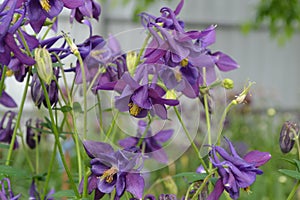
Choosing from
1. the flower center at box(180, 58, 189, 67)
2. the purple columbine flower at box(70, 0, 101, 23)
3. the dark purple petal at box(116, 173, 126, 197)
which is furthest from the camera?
the purple columbine flower at box(70, 0, 101, 23)

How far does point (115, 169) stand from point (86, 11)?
0.32 metres

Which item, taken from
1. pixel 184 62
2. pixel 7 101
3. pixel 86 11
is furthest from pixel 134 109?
pixel 7 101

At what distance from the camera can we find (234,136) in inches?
141

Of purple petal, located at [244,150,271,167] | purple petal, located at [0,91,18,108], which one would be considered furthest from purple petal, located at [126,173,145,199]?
purple petal, located at [0,91,18,108]

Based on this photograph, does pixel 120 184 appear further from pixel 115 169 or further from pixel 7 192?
pixel 7 192

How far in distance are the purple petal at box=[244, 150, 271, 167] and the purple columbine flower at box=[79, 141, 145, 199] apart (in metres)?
0.15

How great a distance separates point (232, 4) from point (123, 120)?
701 centimetres

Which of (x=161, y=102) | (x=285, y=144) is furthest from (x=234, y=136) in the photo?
(x=161, y=102)

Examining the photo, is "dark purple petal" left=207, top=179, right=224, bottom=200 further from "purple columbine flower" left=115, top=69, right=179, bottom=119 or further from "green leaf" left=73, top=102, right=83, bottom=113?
"green leaf" left=73, top=102, right=83, bottom=113

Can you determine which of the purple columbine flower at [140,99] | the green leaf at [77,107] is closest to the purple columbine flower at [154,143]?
the green leaf at [77,107]

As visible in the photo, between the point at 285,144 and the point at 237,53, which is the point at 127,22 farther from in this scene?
the point at 285,144

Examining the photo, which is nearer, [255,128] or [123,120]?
[123,120]

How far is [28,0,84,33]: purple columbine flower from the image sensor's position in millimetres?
871

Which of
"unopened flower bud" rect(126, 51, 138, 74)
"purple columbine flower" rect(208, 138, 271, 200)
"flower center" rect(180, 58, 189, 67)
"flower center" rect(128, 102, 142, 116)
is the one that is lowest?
"purple columbine flower" rect(208, 138, 271, 200)
